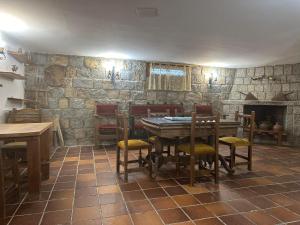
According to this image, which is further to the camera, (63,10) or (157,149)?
(157,149)

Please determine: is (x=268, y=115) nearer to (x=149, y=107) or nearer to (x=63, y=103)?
(x=149, y=107)

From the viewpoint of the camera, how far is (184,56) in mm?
4871

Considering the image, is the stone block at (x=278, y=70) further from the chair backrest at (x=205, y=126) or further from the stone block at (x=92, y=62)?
the stone block at (x=92, y=62)

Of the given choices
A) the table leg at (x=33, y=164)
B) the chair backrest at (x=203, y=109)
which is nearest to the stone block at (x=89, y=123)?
the chair backrest at (x=203, y=109)

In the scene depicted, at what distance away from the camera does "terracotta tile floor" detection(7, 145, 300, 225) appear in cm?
194

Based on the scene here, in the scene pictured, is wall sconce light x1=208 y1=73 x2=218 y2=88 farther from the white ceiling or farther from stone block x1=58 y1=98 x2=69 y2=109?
stone block x1=58 y1=98 x2=69 y2=109

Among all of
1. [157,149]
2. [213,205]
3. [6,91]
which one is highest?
[6,91]

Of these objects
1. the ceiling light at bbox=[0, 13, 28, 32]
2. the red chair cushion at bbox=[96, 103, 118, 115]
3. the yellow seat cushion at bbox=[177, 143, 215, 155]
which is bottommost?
the yellow seat cushion at bbox=[177, 143, 215, 155]

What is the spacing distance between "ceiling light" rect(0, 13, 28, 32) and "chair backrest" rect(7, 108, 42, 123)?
1.23 m

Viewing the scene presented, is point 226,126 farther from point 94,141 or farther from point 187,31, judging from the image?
point 94,141

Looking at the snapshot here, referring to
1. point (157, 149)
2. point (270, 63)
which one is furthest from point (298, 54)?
point (157, 149)

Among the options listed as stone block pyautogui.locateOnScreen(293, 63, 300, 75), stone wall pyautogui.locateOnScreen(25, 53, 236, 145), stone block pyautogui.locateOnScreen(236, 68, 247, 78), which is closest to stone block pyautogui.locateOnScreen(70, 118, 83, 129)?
stone wall pyautogui.locateOnScreen(25, 53, 236, 145)

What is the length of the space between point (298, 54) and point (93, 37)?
4.05 meters

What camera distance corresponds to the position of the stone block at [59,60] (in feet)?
16.1
